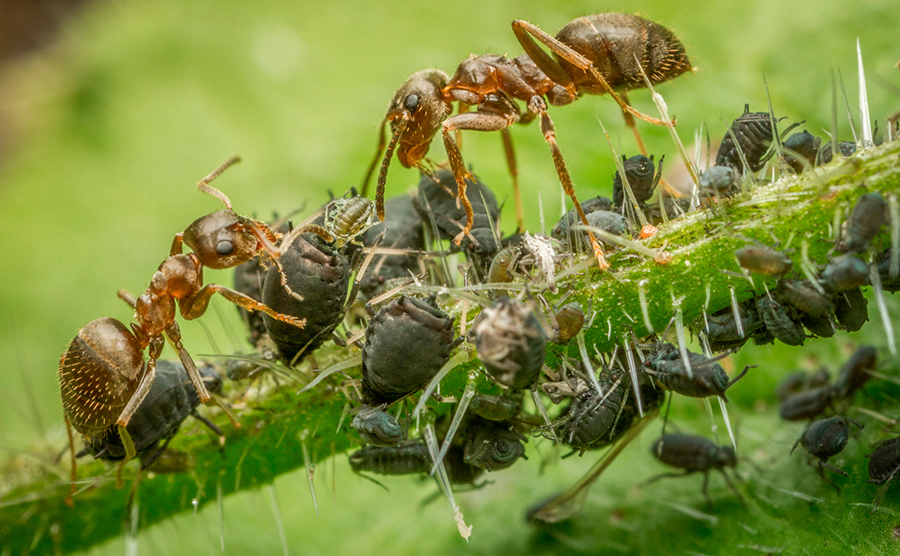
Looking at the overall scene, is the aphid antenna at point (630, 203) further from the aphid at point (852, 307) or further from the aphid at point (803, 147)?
the aphid at point (852, 307)

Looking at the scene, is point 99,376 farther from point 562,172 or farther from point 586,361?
point 562,172

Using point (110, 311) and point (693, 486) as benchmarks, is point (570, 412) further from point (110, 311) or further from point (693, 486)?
point (110, 311)

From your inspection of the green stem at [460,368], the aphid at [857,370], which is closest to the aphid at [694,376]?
the green stem at [460,368]

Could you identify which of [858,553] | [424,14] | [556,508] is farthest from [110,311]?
[858,553]

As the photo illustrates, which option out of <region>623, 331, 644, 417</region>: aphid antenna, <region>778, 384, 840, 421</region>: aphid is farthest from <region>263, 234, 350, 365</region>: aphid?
<region>778, 384, 840, 421</region>: aphid

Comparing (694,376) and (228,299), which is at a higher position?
(228,299)

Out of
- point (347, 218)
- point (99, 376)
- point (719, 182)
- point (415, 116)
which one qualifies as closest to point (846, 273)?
point (719, 182)
